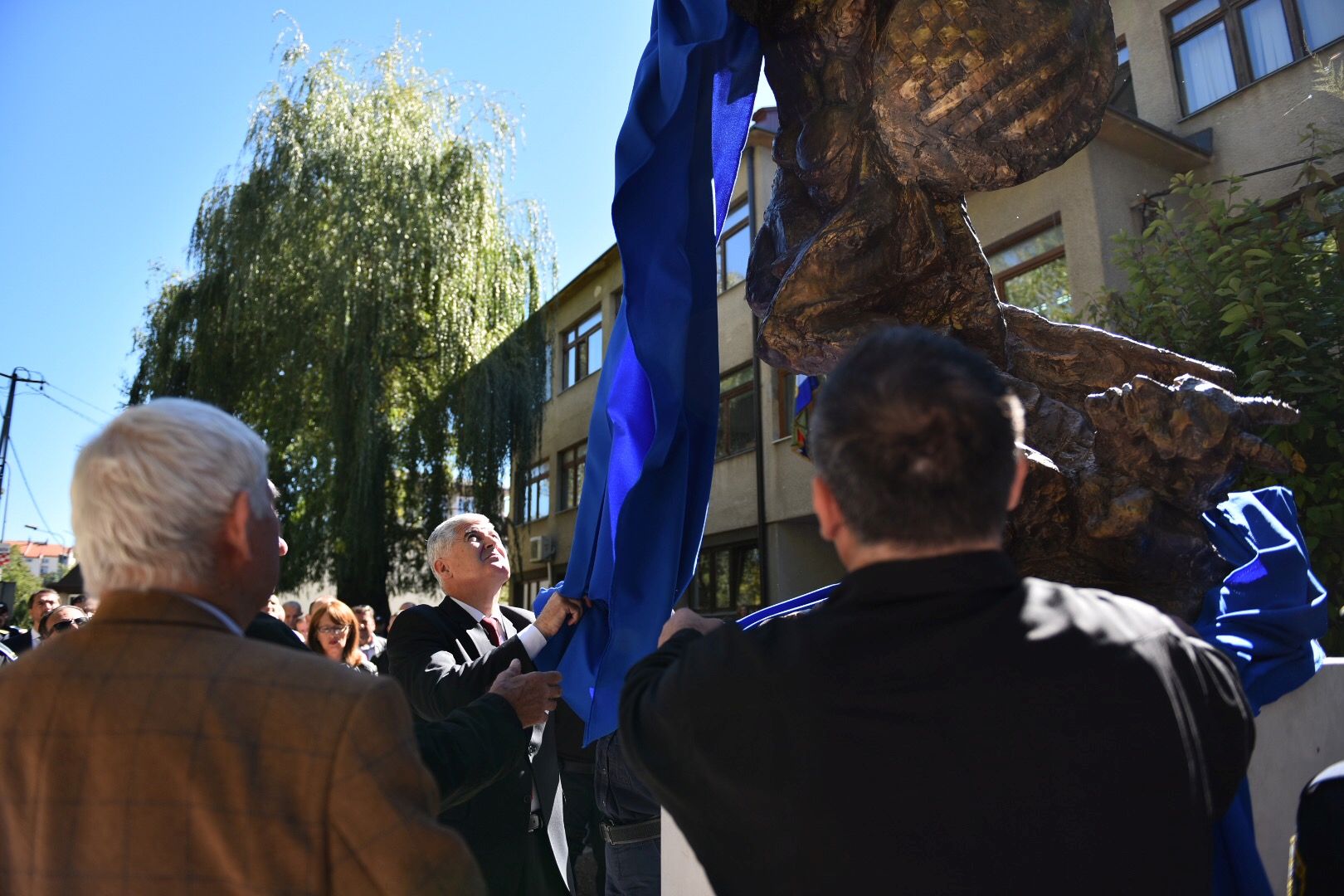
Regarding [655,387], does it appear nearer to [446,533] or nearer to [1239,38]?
[446,533]

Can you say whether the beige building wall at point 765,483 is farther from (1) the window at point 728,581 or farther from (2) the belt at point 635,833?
(2) the belt at point 635,833

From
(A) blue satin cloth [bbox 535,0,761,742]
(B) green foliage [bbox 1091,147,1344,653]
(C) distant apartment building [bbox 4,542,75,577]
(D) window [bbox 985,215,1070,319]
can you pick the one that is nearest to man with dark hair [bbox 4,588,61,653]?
(A) blue satin cloth [bbox 535,0,761,742]

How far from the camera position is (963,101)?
2447 millimetres

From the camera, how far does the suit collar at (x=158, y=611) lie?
1191 millimetres

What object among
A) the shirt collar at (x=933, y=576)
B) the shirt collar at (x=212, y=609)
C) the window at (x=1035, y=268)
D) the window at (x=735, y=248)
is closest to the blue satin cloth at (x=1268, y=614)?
the shirt collar at (x=933, y=576)

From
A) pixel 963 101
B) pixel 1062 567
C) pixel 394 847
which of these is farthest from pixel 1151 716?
pixel 963 101

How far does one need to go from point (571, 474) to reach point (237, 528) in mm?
19563

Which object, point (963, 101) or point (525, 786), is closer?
point (963, 101)

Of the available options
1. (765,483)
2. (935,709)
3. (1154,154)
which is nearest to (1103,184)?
(1154,154)

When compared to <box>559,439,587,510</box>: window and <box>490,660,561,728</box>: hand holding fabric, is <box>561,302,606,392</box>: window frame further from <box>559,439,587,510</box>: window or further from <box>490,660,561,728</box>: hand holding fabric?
<box>490,660,561,728</box>: hand holding fabric

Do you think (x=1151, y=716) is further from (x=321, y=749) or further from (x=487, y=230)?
(x=487, y=230)

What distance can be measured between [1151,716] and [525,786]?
6.68 feet

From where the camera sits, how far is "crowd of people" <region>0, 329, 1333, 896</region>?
Result: 1.04 m

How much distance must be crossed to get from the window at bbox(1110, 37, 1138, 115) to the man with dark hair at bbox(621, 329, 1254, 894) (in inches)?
455
